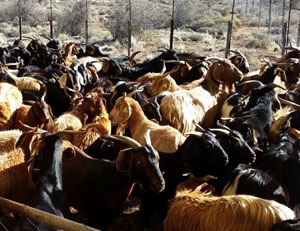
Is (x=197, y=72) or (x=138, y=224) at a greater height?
(x=197, y=72)

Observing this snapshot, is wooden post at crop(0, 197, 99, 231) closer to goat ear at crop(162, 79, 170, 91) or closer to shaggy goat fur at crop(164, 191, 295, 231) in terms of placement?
shaggy goat fur at crop(164, 191, 295, 231)

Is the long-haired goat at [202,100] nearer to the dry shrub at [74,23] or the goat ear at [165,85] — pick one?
the goat ear at [165,85]

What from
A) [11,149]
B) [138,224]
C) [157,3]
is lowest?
[138,224]

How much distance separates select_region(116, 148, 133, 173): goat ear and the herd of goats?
0.01 metres

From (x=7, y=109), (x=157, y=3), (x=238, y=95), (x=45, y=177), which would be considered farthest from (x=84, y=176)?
(x=157, y=3)

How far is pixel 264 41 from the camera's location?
25.9m

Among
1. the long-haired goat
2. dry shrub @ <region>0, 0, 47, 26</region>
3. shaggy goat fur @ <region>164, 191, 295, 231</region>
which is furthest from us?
dry shrub @ <region>0, 0, 47, 26</region>

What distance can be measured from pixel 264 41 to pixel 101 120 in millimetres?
20685

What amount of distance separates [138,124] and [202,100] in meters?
2.12

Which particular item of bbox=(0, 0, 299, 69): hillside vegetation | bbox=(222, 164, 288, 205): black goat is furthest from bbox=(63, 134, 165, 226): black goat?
bbox=(0, 0, 299, 69): hillside vegetation

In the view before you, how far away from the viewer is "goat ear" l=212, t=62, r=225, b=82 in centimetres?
925

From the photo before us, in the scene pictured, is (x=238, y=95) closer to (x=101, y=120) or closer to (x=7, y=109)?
(x=101, y=120)

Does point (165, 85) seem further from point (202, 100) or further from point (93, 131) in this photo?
point (93, 131)

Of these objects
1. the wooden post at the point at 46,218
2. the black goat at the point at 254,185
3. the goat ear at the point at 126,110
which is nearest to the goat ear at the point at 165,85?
the goat ear at the point at 126,110
